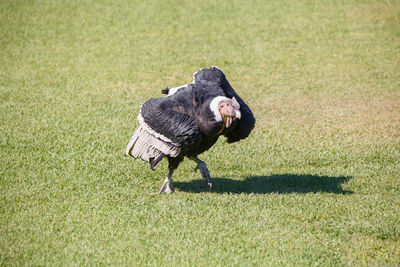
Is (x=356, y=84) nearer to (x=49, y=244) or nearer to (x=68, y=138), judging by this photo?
(x=68, y=138)

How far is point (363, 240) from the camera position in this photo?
6.52 meters

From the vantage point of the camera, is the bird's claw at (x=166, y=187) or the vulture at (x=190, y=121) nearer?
the vulture at (x=190, y=121)

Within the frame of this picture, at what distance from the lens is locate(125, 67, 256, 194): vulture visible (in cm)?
674

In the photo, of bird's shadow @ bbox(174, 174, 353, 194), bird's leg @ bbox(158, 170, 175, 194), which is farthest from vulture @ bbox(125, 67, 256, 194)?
bird's shadow @ bbox(174, 174, 353, 194)

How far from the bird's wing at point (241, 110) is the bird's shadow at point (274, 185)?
2.89 ft

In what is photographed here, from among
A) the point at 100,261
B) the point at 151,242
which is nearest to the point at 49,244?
the point at 100,261

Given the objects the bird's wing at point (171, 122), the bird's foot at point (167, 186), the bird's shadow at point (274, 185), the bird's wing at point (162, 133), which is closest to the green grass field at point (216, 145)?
the bird's shadow at point (274, 185)

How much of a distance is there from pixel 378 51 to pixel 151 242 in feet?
36.4

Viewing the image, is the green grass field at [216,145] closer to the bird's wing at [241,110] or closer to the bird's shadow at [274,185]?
the bird's shadow at [274,185]

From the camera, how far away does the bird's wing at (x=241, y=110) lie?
24.4 feet

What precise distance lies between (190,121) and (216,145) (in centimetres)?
292

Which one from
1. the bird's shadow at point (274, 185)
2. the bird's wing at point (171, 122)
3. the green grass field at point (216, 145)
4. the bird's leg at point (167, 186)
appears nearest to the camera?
the green grass field at point (216, 145)

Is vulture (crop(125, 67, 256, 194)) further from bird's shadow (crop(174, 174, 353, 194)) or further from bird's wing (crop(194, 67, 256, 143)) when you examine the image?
bird's shadow (crop(174, 174, 353, 194))

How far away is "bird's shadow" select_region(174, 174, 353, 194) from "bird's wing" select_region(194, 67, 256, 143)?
0.88m
